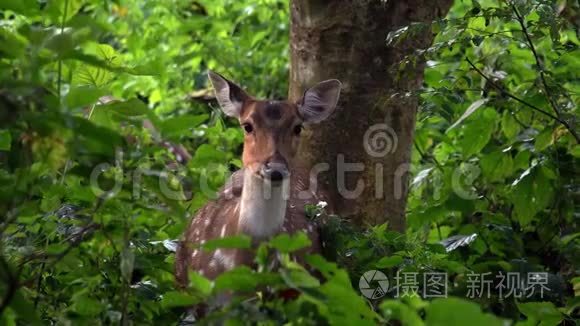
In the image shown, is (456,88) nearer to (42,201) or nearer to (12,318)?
(42,201)

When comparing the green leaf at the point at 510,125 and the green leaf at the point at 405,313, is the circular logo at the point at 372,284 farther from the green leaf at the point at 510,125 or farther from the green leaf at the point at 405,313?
the green leaf at the point at 510,125

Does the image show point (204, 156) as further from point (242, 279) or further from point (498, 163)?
point (498, 163)

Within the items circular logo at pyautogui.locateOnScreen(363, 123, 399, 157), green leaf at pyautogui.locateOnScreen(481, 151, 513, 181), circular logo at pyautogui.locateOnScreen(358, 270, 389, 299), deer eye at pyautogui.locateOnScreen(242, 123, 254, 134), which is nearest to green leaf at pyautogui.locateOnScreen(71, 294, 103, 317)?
circular logo at pyautogui.locateOnScreen(358, 270, 389, 299)

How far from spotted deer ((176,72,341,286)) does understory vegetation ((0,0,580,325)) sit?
0.51 feet

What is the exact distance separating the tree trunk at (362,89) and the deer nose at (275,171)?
626mm

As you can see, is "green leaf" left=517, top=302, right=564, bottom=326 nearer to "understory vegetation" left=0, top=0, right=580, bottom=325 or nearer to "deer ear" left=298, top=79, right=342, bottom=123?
"understory vegetation" left=0, top=0, right=580, bottom=325

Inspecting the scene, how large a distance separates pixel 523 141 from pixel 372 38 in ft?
3.23

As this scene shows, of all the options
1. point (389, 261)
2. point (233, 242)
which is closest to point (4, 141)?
point (233, 242)

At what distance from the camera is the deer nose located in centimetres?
490

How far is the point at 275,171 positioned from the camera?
4902 mm

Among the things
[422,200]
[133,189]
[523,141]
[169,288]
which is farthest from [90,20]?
[422,200]

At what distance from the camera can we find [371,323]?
2791 mm

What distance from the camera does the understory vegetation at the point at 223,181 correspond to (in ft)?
9.23

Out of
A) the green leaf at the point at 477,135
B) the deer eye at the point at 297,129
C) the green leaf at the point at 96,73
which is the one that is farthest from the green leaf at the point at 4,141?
the green leaf at the point at 477,135
